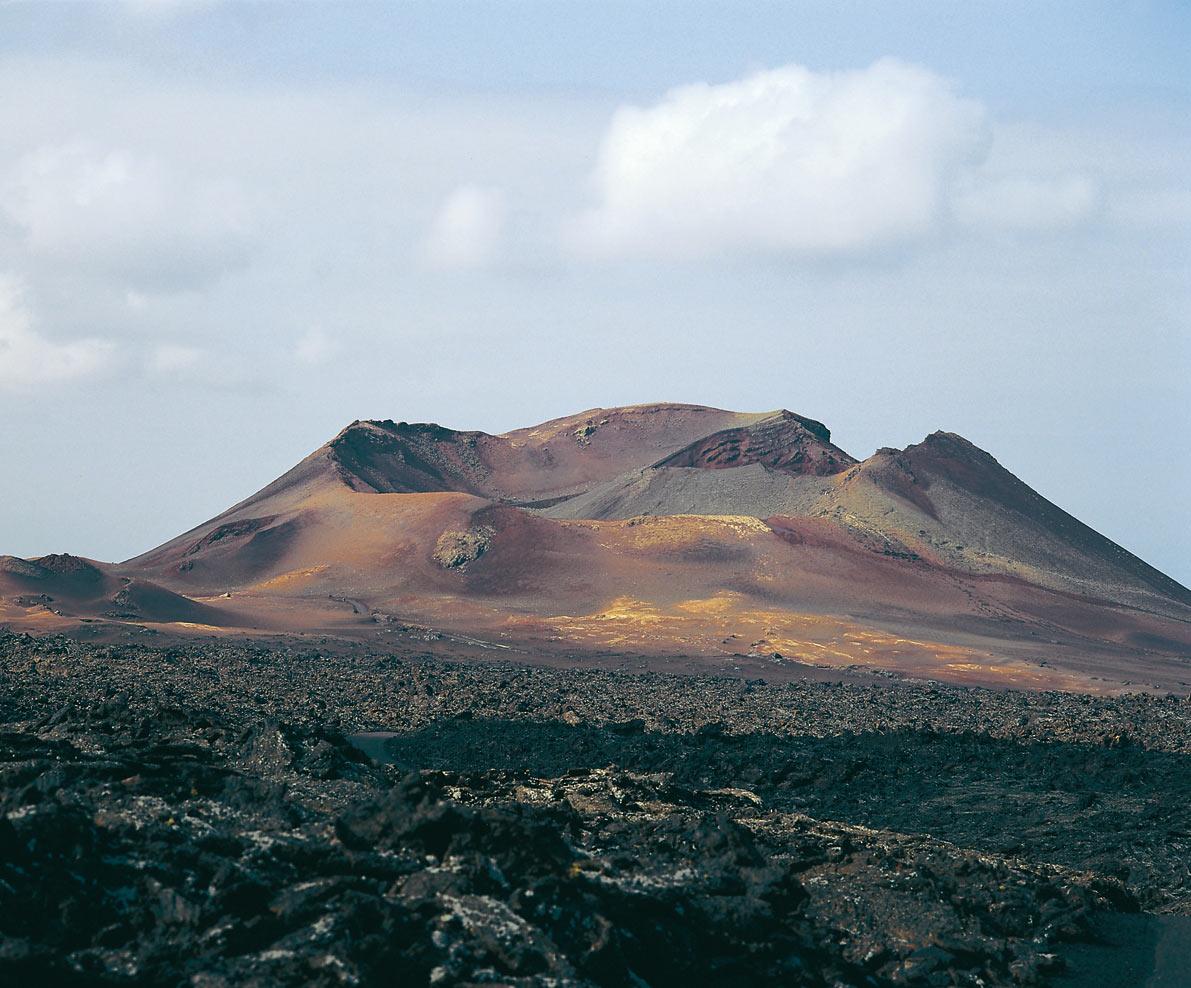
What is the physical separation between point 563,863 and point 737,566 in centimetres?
6472

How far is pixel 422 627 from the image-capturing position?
62438mm

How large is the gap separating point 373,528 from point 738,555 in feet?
75.7

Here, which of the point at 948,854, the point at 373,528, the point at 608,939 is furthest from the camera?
the point at 373,528

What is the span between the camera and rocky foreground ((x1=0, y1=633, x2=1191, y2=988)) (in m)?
9.95

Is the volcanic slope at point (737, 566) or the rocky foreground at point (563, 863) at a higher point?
the volcanic slope at point (737, 566)

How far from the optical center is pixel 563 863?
1212cm

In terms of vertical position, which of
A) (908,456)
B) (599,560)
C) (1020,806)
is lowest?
(1020,806)

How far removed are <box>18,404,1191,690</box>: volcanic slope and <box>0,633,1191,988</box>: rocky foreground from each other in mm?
32633

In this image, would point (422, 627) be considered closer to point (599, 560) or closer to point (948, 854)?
point (599, 560)

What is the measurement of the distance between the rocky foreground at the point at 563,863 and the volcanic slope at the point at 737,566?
32633mm

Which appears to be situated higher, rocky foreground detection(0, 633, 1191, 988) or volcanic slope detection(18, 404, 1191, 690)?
volcanic slope detection(18, 404, 1191, 690)

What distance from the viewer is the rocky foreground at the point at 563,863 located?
392 inches

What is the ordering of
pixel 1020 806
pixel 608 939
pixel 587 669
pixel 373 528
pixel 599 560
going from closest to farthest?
pixel 608 939 → pixel 1020 806 → pixel 587 669 → pixel 599 560 → pixel 373 528

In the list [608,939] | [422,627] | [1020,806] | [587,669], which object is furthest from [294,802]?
[422,627]
